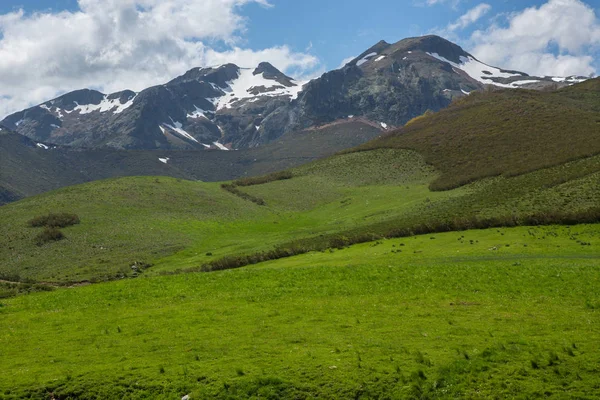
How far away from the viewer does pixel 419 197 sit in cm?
8819

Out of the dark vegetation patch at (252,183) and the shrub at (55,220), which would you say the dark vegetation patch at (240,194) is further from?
the shrub at (55,220)

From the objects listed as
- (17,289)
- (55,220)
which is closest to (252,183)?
(55,220)

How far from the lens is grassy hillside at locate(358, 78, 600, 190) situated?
90938mm

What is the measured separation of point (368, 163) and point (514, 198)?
65.0 m

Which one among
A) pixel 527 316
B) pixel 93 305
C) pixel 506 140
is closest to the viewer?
pixel 527 316

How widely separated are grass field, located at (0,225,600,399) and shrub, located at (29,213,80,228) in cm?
4449

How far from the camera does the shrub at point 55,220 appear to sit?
2842 inches

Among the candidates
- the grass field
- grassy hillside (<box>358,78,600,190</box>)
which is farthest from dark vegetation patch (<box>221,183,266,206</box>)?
the grass field

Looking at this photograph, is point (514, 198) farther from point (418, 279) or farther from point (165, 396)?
point (165, 396)

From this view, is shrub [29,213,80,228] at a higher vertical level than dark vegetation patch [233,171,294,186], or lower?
lower

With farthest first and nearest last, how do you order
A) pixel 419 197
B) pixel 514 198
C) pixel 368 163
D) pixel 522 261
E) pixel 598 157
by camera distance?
pixel 368 163 → pixel 419 197 → pixel 598 157 → pixel 514 198 → pixel 522 261

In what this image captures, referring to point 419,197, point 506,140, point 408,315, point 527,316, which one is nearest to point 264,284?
point 408,315

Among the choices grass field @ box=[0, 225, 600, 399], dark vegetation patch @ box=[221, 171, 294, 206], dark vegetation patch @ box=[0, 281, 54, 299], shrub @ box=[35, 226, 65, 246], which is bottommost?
grass field @ box=[0, 225, 600, 399]

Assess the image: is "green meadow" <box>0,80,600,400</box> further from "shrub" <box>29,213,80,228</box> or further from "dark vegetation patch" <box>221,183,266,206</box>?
"dark vegetation patch" <box>221,183,266,206</box>
